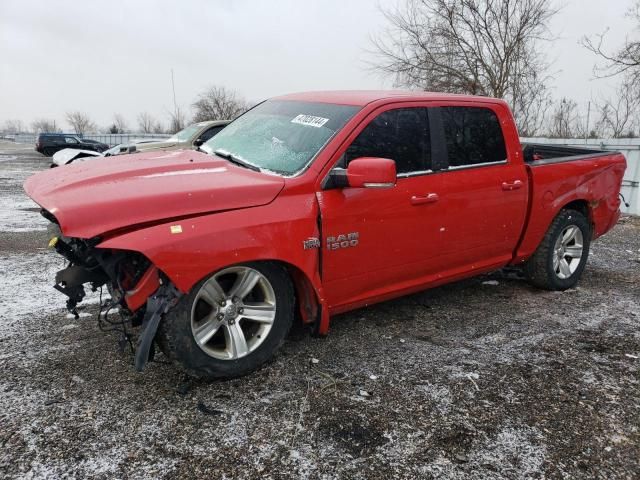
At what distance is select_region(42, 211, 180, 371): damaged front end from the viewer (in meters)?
2.78

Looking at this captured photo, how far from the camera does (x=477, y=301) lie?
15.5ft

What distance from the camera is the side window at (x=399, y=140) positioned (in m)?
3.54

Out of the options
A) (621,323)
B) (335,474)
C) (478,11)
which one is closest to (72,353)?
(335,474)

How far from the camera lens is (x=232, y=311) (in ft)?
10.1

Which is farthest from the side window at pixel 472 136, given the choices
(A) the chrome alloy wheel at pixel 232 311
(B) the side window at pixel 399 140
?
(A) the chrome alloy wheel at pixel 232 311

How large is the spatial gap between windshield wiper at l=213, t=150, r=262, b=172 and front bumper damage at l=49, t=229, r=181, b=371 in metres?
0.99

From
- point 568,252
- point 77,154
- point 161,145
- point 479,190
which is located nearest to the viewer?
point 479,190

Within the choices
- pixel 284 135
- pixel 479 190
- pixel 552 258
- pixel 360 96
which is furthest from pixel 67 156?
pixel 552 258

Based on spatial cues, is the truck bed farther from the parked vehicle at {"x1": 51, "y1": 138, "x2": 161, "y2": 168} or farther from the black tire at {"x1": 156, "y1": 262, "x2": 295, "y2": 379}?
the parked vehicle at {"x1": 51, "y1": 138, "x2": 161, "y2": 168}

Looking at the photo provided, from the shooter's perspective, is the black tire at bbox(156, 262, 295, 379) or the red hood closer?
the red hood

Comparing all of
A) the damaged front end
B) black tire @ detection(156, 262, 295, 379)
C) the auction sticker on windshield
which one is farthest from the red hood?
the auction sticker on windshield

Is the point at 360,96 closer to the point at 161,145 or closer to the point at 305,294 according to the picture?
the point at 305,294

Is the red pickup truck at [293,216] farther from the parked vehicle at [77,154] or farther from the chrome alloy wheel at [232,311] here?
the parked vehicle at [77,154]

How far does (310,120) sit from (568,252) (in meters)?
3.06
